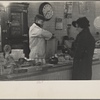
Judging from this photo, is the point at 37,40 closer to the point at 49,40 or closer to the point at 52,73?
the point at 49,40

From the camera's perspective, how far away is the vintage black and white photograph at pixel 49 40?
242 cm

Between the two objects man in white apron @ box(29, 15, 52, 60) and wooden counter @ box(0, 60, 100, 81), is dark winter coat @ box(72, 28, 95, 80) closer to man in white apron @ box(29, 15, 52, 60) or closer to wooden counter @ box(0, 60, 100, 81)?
wooden counter @ box(0, 60, 100, 81)

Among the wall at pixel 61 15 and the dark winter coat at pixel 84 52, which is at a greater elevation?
the wall at pixel 61 15

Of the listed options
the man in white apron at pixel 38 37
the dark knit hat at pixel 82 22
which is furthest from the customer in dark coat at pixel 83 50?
the man in white apron at pixel 38 37

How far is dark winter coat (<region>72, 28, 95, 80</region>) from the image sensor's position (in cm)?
249

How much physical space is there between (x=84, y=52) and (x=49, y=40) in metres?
0.38

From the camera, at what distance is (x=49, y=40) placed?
2.49 metres

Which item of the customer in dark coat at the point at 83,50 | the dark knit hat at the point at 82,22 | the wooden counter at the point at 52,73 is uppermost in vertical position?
the dark knit hat at the point at 82,22

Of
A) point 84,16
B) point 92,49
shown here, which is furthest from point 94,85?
point 84,16

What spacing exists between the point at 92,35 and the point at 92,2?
1.08ft

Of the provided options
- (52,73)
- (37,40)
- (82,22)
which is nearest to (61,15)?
(82,22)

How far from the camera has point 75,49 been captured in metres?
2.50

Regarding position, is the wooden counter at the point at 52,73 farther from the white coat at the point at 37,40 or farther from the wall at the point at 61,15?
the wall at the point at 61,15

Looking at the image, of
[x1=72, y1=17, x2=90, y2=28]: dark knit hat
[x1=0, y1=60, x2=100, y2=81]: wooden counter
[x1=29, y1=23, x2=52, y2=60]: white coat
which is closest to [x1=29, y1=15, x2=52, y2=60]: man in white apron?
[x1=29, y1=23, x2=52, y2=60]: white coat
